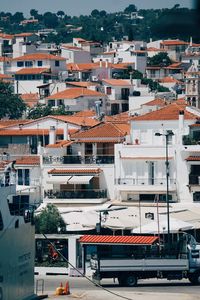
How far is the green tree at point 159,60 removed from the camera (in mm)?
111562

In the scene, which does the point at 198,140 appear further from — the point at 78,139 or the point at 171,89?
the point at 171,89

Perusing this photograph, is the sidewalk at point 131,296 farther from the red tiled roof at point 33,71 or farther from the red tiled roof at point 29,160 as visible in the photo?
the red tiled roof at point 33,71

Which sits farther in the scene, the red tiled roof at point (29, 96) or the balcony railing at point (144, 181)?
the red tiled roof at point (29, 96)

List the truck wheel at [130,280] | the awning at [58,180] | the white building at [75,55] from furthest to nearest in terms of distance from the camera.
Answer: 1. the white building at [75,55]
2. the awning at [58,180]
3. the truck wheel at [130,280]

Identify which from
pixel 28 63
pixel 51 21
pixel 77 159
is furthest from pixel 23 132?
pixel 51 21

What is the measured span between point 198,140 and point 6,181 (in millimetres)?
18294

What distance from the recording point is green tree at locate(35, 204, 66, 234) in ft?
99.3

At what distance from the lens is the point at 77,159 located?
39.5m

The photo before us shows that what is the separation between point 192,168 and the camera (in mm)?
37688

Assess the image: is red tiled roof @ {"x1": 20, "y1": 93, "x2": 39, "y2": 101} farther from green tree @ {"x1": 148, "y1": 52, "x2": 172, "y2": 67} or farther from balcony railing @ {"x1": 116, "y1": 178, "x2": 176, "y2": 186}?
balcony railing @ {"x1": 116, "y1": 178, "x2": 176, "y2": 186}

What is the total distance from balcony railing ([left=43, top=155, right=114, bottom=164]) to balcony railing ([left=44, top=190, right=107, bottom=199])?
5.66ft

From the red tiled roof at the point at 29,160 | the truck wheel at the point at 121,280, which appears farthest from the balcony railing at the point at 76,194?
the truck wheel at the point at 121,280

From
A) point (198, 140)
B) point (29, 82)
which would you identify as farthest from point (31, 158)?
point (29, 82)

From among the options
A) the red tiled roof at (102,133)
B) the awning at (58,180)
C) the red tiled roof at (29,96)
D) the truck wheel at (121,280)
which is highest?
the red tiled roof at (102,133)
